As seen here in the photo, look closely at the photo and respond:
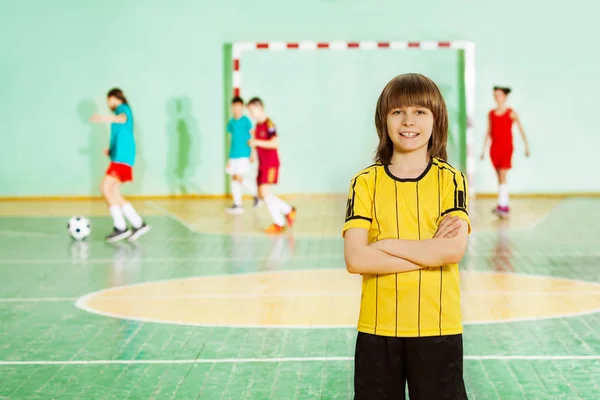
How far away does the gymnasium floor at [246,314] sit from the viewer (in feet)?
14.2

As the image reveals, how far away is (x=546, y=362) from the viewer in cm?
458

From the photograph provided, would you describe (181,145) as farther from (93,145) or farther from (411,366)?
(411,366)

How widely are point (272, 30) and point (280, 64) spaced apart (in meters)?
0.53

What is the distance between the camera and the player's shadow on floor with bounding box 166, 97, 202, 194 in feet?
45.4

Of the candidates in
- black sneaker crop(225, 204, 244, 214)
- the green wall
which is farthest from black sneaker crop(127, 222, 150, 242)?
the green wall

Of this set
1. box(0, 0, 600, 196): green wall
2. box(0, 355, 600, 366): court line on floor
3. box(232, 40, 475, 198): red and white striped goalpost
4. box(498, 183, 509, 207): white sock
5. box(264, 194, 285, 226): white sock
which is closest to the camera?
box(0, 355, 600, 366): court line on floor

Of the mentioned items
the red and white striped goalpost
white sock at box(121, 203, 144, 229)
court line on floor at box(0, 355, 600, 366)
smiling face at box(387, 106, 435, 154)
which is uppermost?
the red and white striped goalpost

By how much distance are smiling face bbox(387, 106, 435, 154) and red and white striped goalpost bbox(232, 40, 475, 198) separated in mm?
10659

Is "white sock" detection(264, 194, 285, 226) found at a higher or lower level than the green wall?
lower

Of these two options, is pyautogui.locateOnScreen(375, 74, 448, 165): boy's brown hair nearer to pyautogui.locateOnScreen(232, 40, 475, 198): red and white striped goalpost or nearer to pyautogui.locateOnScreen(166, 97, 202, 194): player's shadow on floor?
pyautogui.locateOnScreen(232, 40, 475, 198): red and white striped goalpost

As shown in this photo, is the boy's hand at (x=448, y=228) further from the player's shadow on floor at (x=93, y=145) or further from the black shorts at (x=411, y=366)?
the player's shadow on floor at (x=93, y=145)

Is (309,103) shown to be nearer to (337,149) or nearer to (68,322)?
(337,149)

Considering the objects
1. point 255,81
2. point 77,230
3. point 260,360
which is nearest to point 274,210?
point 77,230

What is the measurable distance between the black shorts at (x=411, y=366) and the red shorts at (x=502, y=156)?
345 inches
